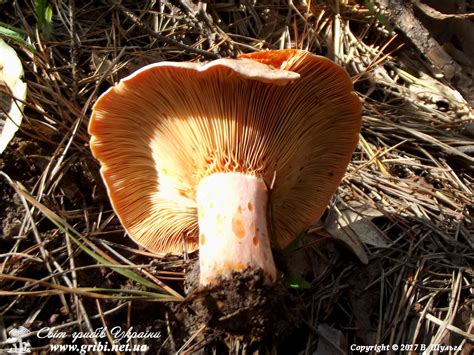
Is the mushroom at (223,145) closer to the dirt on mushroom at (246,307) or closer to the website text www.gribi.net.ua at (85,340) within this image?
the dirt on mushroom at (246,307)

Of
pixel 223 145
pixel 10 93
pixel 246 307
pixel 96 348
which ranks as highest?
pixel 10 93

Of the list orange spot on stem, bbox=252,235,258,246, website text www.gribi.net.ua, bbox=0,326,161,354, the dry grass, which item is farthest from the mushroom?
website text www.gribi.net.ua, bbox=0,326,161,354

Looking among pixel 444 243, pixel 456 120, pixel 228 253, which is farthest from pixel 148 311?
pixel 456 120

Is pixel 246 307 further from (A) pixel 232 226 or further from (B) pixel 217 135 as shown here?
(B) pixel 217 135

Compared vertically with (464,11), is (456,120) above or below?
below

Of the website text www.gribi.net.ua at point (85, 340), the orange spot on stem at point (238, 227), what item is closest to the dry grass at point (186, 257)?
the website text www.gribi.net.ua at point (85, 340)

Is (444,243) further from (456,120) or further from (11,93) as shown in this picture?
(11,93)

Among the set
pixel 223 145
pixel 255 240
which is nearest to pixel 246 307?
pixel 255 240
